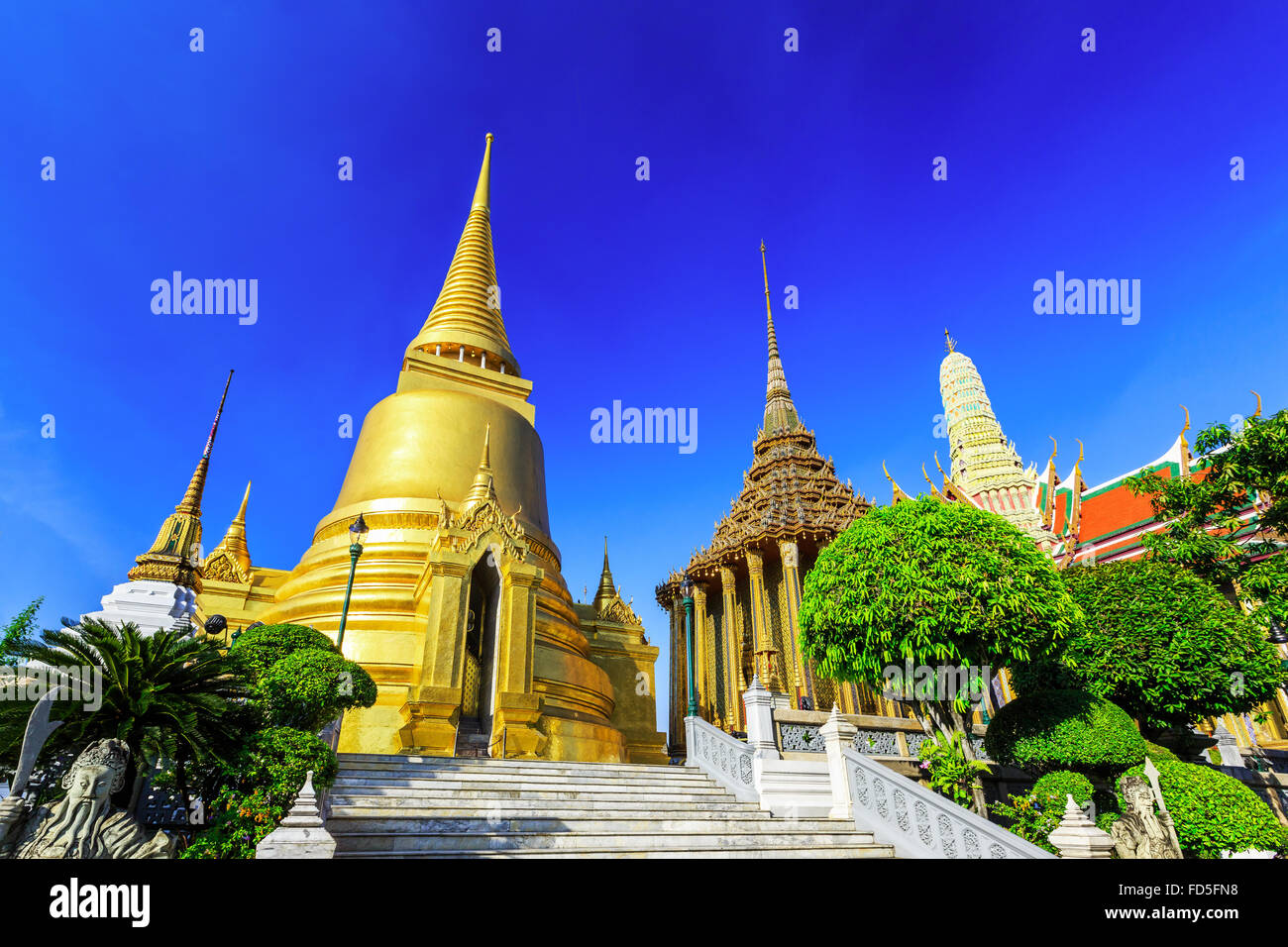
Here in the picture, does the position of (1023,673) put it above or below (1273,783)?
above

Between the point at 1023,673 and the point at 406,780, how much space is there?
10.5m

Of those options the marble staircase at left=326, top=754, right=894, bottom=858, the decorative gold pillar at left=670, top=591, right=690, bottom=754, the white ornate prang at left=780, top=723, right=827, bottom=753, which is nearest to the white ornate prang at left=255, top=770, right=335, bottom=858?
the marble staircase at left=326, top=754, right=894, bottom=858

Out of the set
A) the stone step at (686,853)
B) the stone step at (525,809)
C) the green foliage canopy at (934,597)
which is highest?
the green foliage canopy at (934,597)

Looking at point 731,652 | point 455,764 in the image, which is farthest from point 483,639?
point 731,652

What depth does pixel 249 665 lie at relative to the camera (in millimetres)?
8023

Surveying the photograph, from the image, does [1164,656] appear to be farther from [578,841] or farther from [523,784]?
[523,784]

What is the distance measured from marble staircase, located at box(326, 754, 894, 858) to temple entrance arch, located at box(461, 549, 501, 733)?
14.1 ft

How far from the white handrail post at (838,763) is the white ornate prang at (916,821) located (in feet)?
0.26

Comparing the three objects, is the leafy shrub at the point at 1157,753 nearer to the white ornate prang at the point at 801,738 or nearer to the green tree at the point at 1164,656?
the green tree at the point at 1164,656

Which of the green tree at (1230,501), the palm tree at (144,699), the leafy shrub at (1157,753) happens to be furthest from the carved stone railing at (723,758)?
the green tree at (1230,501)

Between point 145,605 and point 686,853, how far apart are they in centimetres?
1446

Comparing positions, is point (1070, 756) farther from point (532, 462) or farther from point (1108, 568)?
point (532, 462)

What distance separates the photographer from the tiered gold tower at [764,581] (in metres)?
23.0
